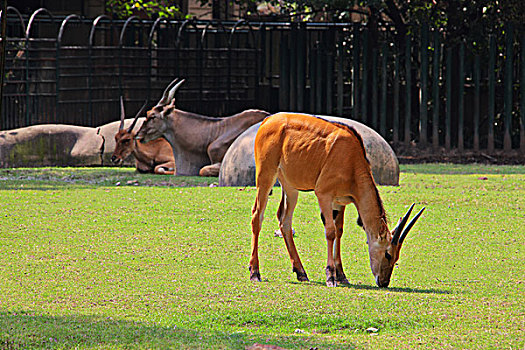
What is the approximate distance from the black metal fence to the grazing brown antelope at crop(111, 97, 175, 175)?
2.99m

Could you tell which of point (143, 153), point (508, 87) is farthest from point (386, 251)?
point (508, 87)

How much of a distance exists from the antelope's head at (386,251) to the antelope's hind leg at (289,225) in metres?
0.55

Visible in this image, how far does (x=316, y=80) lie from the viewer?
19000mm

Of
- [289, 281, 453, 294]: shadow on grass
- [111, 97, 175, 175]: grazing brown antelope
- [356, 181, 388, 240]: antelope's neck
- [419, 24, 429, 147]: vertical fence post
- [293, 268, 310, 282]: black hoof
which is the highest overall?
[419, 24, 429, 147]: vertical fence post

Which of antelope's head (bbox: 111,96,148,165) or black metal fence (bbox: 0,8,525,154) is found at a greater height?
black metal fence (bbox: 0,8,525,154)

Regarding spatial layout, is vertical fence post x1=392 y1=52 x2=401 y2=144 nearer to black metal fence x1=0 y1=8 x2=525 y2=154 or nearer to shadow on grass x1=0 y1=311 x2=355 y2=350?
black metal fence x1=0 y1=8 x2=525 y2=154

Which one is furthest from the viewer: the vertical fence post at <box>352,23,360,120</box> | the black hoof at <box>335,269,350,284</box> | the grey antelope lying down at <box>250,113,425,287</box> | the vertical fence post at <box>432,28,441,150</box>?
the vertical fence post at <box>352,23,360,120</box>

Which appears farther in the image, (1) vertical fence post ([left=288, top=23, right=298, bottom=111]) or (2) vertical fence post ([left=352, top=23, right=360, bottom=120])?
(1) vertical fence post ([left=288, top=23, right=298, bottom=111])

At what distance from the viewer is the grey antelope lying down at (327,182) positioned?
20.4 ft

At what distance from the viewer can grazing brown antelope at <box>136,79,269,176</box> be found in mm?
14531

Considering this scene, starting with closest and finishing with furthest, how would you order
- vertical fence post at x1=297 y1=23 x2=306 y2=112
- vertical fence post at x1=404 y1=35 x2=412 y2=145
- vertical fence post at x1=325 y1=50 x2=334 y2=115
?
vertical fence post at x1=404 y1=35 x2=412 y2=145, vertical fence post at x1=325 y1=50 x2=334 y2=115, vertical fence post at x1=297 y1=23 x2=306 y2=112

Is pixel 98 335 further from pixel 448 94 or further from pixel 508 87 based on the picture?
pixel 508 87

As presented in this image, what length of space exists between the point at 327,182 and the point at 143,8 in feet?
58.7

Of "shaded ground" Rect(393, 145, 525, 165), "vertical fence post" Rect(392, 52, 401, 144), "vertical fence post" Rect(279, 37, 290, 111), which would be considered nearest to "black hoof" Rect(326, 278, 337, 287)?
"shaded ground" Rect(393, 145, 525, 165)
